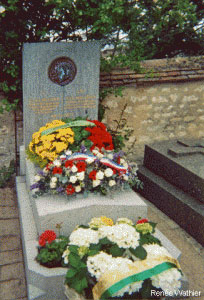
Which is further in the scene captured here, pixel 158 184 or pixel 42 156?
pixel 158 184

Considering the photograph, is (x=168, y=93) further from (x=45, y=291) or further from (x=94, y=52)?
(x=45, y=291)

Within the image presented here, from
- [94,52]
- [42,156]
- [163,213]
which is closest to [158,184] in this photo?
[163,213]

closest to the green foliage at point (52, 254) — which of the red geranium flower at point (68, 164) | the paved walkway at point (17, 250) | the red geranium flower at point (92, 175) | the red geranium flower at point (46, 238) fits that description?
the red geranium flower at point (46, 238)

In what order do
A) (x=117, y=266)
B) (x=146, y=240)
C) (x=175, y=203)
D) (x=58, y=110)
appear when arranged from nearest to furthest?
(x=117, y=266) < (x=146, y=240) < (x=175, y=203) < (x=58, y=110)

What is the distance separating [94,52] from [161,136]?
2457 mm

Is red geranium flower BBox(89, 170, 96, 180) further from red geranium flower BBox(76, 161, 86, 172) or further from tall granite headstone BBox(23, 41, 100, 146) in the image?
tall granite headstone BBox(23, 41, 100, 146)

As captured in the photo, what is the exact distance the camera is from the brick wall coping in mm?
6059

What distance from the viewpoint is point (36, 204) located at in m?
3.96

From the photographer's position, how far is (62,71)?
16.8 feet

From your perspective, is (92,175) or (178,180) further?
(178,180)

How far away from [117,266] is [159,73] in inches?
172

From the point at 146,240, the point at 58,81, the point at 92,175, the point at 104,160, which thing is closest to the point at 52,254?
the point at 146,240

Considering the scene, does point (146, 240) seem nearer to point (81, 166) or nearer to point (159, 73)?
point (81, 166)

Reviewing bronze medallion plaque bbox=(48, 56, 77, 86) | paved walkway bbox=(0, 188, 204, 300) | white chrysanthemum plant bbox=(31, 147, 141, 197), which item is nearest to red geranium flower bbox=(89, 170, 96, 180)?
white chrysanthemum plant bbox=(31, 147, 141, 197)
